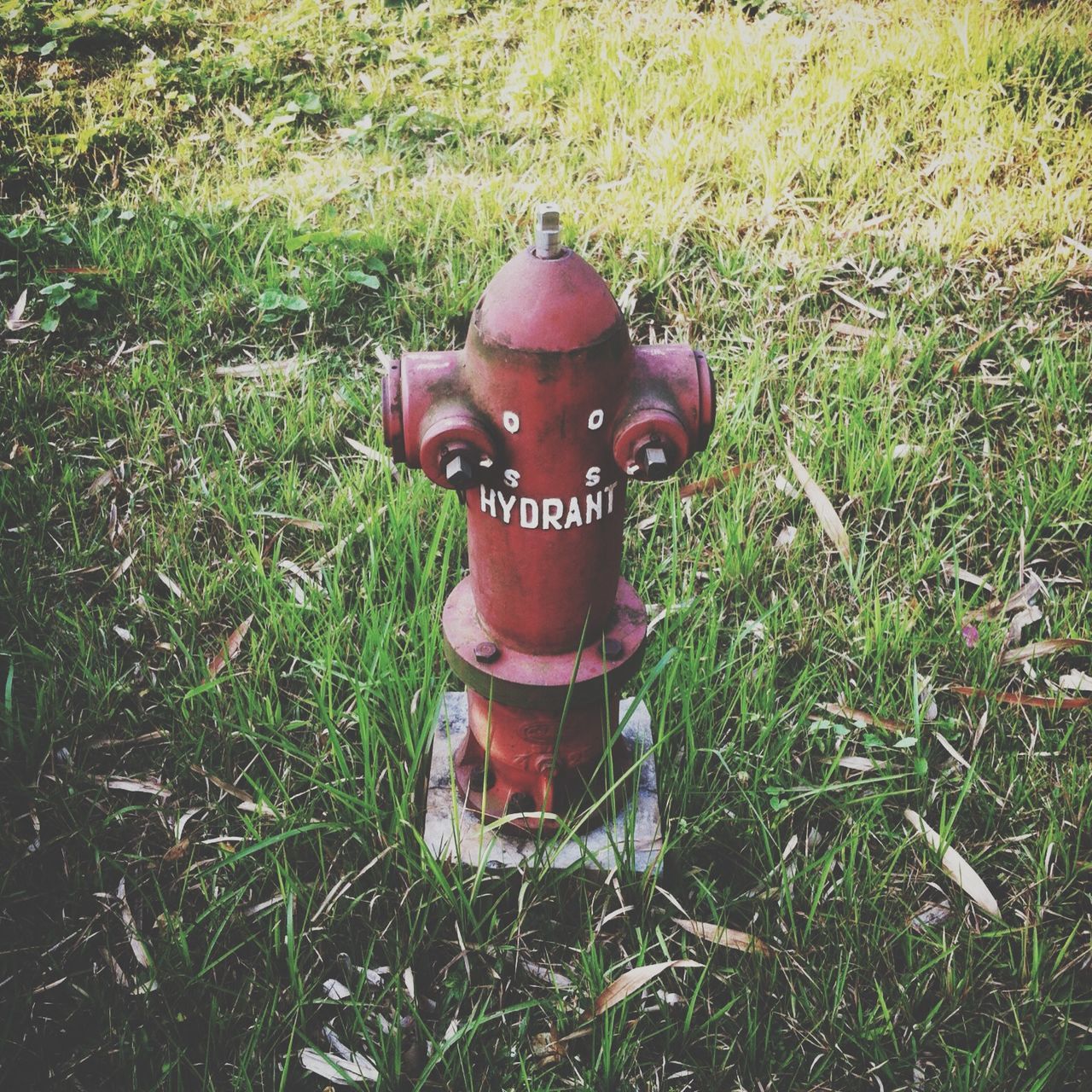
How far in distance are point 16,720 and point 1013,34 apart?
4522 millimetres

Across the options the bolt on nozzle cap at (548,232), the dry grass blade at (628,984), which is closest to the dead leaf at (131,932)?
the dry grass blade at (628,984)

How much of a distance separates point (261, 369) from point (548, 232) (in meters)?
2.01

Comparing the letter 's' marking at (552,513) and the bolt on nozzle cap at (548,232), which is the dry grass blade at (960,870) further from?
the bolt on nozzle cap at (548,232)

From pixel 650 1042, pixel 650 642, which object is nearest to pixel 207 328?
pixel 650 642

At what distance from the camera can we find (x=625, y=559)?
8.50 ft

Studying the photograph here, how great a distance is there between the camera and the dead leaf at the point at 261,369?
123 inches

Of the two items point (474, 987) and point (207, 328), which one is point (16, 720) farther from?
point (207, 328)

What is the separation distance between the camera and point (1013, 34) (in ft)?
13.3

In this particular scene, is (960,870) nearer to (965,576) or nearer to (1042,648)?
(1042,648)

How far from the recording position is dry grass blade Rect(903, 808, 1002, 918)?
74.2 inches

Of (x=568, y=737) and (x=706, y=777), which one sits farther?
(x=706, y=777)

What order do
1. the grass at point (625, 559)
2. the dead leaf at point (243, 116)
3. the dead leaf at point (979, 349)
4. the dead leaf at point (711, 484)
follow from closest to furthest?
the grass at point (625, 559), the dead leaf at point (711, 484), the dead leaf at point (979, 349), the dead leaf at point (243, 116)

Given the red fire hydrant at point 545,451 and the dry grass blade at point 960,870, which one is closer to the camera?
the red fire hydrant at point 545,451

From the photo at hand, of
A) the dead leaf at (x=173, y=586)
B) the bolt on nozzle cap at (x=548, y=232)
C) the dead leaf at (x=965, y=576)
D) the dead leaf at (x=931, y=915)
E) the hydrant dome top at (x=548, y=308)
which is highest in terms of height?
the bolt on nozzle cap at (x=548, y=232)
